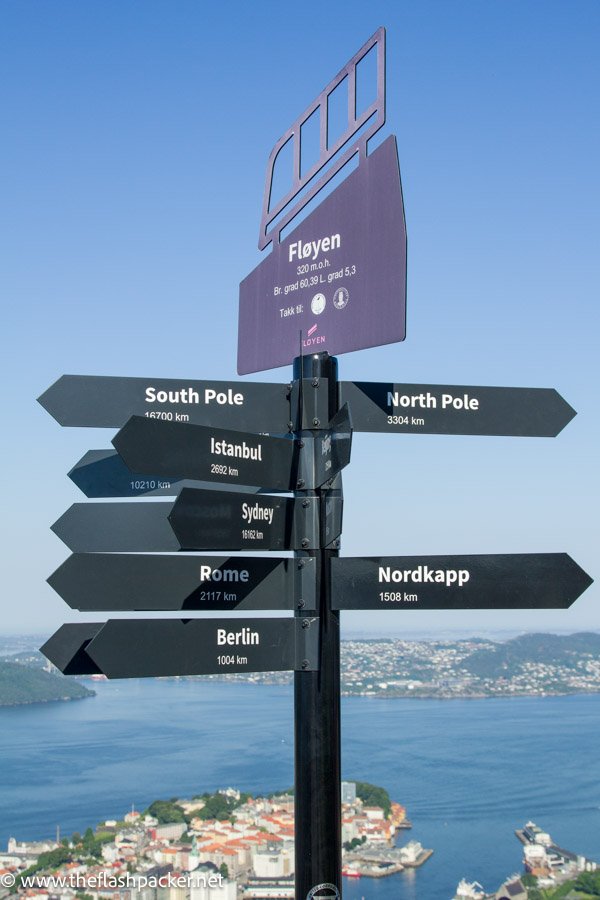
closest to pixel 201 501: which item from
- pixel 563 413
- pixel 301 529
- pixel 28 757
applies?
pixel 301 529

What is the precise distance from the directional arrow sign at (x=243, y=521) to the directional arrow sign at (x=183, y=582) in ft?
0.25

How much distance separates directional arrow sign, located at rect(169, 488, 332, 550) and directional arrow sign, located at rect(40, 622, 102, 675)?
0.61 m

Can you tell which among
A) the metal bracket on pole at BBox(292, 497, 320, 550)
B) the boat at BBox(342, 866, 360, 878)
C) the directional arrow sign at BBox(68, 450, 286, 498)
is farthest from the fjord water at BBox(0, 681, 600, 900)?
the metal bracket on pole at BBox(292, 497, 320, 550)

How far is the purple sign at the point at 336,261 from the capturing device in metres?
3.50

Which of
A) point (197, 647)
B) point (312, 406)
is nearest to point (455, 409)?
point (312, 406)

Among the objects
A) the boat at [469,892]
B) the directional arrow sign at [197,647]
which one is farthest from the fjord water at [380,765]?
the directional arrow sign at [197,647]

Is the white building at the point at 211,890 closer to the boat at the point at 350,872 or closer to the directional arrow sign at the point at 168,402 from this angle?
the boat at the point at 350,872

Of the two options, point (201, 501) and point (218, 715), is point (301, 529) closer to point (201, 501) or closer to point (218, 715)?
point (201, 501)

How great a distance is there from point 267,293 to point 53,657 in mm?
1703

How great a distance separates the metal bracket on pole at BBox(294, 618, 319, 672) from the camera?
3.30 meters

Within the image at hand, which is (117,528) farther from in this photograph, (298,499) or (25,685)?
(25,685)

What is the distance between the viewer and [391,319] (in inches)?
136

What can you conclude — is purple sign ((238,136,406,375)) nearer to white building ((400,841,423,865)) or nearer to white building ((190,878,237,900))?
white building ((190,878,237,900))

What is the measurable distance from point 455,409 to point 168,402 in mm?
1137
